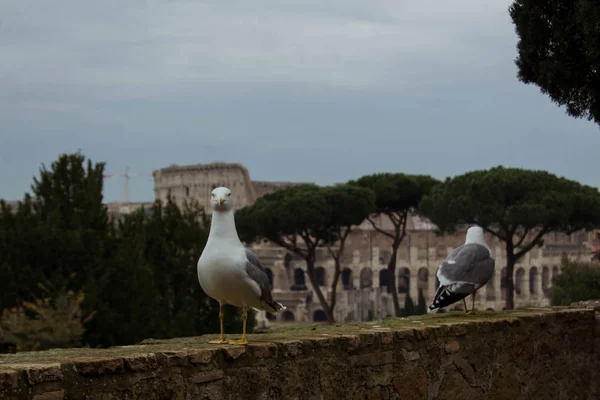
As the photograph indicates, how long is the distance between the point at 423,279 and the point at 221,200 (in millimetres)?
80874

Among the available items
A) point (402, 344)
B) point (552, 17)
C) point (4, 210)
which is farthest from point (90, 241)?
point (402, 344)

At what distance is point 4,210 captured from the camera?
80.6ft

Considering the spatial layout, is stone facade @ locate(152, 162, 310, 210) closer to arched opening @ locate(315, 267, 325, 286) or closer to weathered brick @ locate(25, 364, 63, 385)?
arched opening @ locate(315, 267, 325, 286)

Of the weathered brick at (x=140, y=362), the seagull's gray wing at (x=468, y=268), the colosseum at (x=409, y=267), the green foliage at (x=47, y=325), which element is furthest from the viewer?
the colosseum at (x=409, y=267)

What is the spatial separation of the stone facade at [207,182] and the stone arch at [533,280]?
29.1 m

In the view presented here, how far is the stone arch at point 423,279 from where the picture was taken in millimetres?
82625

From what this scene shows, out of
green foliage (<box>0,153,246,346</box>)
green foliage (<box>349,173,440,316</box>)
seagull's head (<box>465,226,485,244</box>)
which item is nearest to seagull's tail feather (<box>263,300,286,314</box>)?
seagull's head (<box>465,226,485,244</box>)

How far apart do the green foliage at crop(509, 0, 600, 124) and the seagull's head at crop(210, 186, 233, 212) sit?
498cm

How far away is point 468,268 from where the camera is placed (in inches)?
279

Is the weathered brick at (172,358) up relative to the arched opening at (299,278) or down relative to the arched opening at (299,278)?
up

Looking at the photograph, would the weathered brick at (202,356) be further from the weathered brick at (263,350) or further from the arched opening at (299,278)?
the arched opening at (299,278)

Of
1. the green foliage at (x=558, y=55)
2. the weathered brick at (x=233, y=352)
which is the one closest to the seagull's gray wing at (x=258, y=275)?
the weathered brick at (x=233, y=352)

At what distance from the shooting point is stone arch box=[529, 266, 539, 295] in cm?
8194

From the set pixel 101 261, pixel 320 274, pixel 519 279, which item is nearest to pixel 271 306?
pixel 101 261
